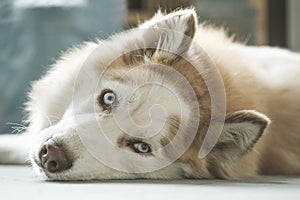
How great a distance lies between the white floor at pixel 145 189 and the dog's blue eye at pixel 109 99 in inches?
8.0

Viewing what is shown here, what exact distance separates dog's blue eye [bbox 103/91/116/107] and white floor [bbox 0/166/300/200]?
0.66 ft

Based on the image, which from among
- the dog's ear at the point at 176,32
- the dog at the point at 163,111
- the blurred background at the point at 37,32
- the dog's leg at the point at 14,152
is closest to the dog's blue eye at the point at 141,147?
the dog at the point at 163,111

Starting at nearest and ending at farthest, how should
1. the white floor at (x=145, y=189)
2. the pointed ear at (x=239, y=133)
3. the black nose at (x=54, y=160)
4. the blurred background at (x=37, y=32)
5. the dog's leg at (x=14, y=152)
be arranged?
the white floor at (x=145, y=189) → the black nose at (x=54, y=160) → the pointed ear at (x=239, y=133) → the dog's leg at (x=14, y=152) → the blurred background at (x=37, y=32)

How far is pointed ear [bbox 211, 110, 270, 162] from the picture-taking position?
164cm

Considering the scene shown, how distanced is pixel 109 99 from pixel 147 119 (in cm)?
13

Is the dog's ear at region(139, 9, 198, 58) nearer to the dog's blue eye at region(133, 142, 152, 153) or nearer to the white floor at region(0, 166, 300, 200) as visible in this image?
the dog's blue eye at region(133, 142, 152, 153)

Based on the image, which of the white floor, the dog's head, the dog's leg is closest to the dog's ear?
the dog's head

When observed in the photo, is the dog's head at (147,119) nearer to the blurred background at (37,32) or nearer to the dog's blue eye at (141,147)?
the dog's blue eye at (141,147)

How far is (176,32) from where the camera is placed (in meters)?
1.75

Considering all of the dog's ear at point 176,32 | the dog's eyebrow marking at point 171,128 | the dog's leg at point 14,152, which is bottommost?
the dog's leg at point 14,152

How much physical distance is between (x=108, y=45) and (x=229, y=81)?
37cm

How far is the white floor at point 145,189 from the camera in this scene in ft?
4.30

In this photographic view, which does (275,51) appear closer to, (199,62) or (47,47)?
(199,62)

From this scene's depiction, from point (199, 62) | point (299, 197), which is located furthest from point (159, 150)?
point (299, 197)
